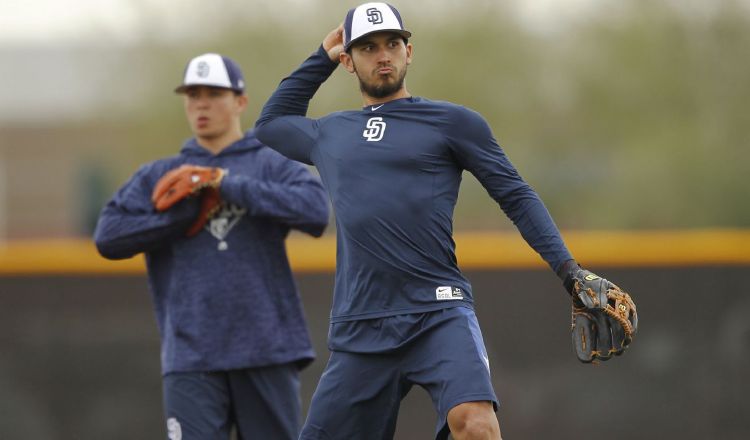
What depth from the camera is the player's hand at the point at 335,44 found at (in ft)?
18.8

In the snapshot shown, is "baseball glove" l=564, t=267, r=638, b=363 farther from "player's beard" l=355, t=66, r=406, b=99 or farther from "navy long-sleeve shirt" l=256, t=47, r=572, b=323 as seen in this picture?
"player's beard" l=355, t=66, r=406, b=99

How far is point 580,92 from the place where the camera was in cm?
2728

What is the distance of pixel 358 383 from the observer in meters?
5.27

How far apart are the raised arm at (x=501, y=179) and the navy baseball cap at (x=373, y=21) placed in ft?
1.46

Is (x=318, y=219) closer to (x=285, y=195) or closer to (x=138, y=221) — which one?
(x=285, y=195)

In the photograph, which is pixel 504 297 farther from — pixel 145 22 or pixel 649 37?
pixel 145 22

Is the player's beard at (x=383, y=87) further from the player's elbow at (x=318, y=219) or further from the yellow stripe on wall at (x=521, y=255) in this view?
the yellow stripe on wall at (x=521, y=255)

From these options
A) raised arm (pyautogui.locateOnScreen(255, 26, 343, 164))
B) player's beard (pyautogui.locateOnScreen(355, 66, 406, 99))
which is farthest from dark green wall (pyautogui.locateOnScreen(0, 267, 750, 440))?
player's beard (pyautogui.locateOnScreen(355, 66, 406, 99))

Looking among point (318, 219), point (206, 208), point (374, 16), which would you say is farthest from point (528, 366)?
point (374, 16)

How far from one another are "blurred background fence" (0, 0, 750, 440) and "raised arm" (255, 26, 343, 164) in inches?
128

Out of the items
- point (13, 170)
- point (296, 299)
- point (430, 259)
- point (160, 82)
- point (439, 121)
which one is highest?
point (439, 121)

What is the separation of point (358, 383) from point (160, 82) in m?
27.0

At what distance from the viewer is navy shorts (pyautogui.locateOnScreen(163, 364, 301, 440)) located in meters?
6.38

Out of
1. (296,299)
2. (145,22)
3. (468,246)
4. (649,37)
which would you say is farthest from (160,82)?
(296,299)
